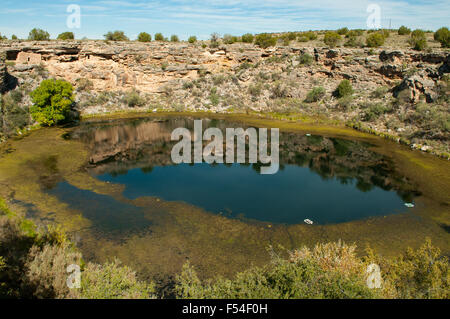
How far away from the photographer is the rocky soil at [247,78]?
145ft

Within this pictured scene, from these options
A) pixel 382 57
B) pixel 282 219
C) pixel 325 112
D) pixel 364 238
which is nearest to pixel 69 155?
pixel 282 219

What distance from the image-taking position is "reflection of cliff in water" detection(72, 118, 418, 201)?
26.8 m

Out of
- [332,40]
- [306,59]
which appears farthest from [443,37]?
[306,59]

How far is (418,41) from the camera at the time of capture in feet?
172

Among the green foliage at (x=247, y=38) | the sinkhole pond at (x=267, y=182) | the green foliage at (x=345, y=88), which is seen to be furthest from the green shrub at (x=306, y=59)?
the sinkhole pond at (x=267, y=182)

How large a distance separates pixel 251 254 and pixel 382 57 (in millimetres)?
51765

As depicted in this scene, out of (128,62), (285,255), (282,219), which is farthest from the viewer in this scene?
(128,62)

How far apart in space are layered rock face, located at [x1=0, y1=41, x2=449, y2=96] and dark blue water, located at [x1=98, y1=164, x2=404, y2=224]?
28497 mm

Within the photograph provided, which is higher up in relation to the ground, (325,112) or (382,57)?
(382,57)

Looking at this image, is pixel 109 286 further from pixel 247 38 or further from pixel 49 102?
pixel 247 38
